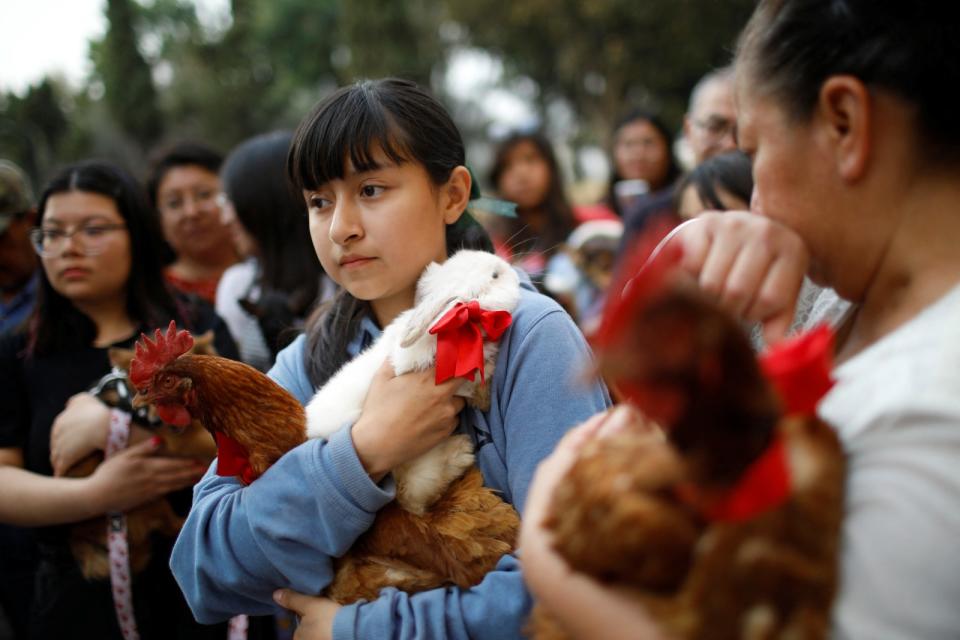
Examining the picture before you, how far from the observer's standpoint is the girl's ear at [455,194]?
199 centimetres

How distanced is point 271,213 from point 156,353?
68.5 inches

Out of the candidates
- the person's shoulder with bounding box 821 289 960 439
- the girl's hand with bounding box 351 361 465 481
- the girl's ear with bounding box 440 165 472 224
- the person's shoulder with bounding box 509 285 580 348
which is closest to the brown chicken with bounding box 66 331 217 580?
the girl's hand with bounding box 351 361 465 481

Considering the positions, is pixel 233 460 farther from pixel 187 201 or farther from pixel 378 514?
pixel 187 201

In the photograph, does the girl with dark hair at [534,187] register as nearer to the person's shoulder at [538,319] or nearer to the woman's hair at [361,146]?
the woman's hair at [361,146]

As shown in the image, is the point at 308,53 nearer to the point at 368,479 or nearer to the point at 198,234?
the point at 198,234

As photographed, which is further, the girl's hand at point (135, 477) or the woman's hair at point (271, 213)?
the woman's hair at point (271, 213)

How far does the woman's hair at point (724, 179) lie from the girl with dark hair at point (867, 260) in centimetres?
215

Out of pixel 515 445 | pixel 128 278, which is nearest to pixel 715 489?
pixel 515 445

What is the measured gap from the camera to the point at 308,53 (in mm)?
34375

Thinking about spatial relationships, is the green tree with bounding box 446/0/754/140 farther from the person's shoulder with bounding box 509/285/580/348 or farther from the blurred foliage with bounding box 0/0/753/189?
the person's shoulder with bounding box 509/285/580/348

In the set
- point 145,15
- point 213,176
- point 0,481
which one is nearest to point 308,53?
point 145,15

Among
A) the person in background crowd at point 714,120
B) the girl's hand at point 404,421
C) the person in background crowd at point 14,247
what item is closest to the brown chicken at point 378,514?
the girl's hand at point 404,421

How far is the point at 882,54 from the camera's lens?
92cm

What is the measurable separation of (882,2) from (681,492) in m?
0.73
